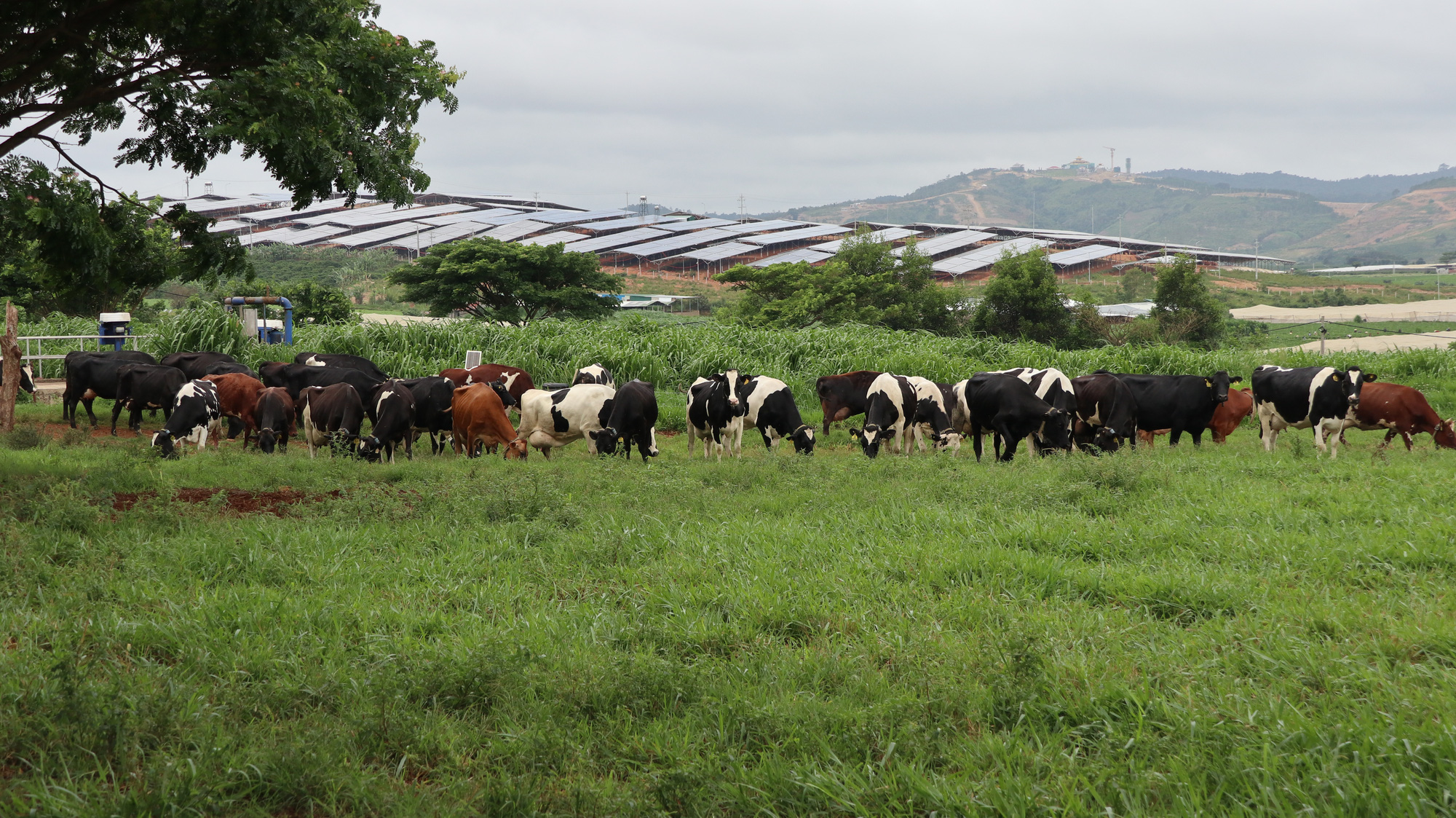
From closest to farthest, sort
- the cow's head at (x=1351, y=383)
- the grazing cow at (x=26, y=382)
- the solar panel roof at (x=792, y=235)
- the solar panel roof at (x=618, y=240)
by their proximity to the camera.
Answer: the cow's head at (x=1351, y=383), the grazing cow at (x=26, y=382), the solar panel roof at (x=618, y=240), the solar panel roof at (x=792, y=235)

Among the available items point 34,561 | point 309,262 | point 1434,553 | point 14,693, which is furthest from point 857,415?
point 309,262

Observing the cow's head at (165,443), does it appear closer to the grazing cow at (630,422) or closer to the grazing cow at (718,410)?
the grazing cow at (630,422)

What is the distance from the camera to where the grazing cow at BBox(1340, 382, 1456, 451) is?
13113 millimetres

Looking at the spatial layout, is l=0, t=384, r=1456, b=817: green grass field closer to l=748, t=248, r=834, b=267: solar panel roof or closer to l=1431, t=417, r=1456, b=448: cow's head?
l=1431, t=417, r=1456, b=448: cow's head

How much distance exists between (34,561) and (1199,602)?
695 cm

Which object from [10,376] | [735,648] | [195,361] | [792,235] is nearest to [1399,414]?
[735,648]

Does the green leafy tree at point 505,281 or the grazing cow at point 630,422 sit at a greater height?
the green leafy tree at point 505,281

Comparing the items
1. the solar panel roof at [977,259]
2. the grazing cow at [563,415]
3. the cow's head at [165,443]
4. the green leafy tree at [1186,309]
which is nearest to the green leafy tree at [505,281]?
the grazing cow at [563,415]

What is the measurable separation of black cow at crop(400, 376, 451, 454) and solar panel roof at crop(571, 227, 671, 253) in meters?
52.9

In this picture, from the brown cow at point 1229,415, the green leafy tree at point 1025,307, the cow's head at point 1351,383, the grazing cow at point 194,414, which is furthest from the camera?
the green leafy tree at point 1025,307

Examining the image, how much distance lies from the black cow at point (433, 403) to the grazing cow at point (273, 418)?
5.35 ft

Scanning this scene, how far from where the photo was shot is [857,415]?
18.0 meters

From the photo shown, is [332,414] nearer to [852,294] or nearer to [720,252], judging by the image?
[852,294]

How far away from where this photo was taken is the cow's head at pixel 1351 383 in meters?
12.6
